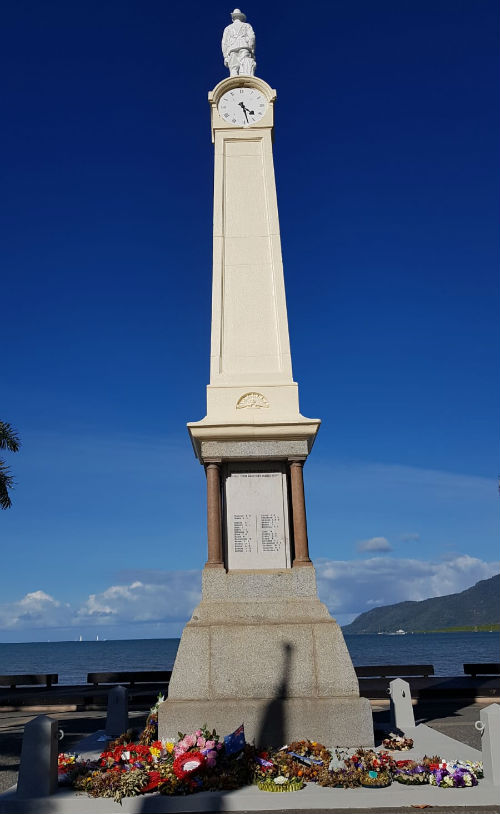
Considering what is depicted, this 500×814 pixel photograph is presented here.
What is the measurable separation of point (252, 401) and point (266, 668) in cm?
478

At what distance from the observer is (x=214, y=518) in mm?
11750

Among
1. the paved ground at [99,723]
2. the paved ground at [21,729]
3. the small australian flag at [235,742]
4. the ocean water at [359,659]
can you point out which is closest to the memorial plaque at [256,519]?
the small australian flag at [235,742]

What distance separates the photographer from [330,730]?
397 inches

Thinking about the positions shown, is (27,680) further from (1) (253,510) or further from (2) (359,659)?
(2) (359,659)

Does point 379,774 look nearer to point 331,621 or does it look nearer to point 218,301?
point 331,621

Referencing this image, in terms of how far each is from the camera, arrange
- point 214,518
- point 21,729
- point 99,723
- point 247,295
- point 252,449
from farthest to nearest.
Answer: point 99,723 < point 21,729 < point 247,295 < point 252,449 < point 214,518

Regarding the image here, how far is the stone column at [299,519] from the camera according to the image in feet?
38.2

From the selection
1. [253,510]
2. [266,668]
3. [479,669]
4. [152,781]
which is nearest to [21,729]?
[266,668]

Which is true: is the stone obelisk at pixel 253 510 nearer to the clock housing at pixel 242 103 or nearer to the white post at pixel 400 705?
the clock housing at pixel 242 103

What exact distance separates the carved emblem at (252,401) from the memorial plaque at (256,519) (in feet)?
4.05

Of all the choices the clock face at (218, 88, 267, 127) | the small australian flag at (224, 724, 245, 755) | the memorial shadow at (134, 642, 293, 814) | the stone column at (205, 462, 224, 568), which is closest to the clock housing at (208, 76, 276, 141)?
the clock face at (218, 88, 267, 127)

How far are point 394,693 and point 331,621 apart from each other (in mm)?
2744

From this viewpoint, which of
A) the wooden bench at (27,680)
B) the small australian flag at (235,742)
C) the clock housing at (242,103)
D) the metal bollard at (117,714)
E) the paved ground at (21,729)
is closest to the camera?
the small australian flag at (235,742)

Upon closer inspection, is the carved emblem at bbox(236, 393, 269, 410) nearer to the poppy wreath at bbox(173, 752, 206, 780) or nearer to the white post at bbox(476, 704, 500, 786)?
the poppy wreath at bbox(173, 752, 206, 780)
